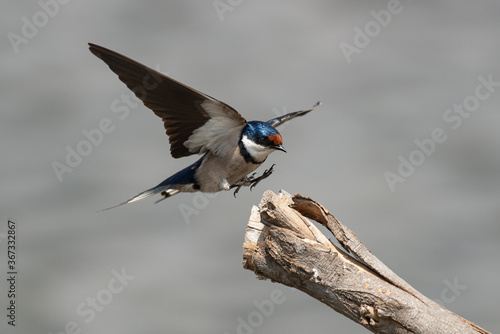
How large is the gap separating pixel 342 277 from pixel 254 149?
678 mm

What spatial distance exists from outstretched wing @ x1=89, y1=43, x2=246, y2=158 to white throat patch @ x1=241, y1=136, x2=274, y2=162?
0.04 metres

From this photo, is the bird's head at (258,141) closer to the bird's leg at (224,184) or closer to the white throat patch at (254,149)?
the white throat patch at (254,149)

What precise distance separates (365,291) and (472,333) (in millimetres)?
242

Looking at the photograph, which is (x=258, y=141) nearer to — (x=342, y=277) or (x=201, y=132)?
(x=201, y=132)

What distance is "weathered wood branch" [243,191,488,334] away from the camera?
1235 mm

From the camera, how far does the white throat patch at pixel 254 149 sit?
1.85 meters

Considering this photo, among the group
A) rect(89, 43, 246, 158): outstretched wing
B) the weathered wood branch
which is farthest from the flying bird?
the weathered wood branch

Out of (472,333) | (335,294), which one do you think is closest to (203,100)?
(335,294)

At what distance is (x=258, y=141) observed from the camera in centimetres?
184

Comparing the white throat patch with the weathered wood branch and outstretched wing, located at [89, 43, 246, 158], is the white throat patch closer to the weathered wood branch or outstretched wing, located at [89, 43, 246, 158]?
outstretched wing, located at [89, 43, 246, 158]

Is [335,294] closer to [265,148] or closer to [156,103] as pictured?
[265,148]

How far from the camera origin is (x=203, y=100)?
1.77 metres

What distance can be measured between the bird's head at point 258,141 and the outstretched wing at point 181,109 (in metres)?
0.03

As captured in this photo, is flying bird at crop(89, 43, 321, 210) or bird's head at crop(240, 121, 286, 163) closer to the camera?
flying bird at crop(89, 43, 321, 210)
